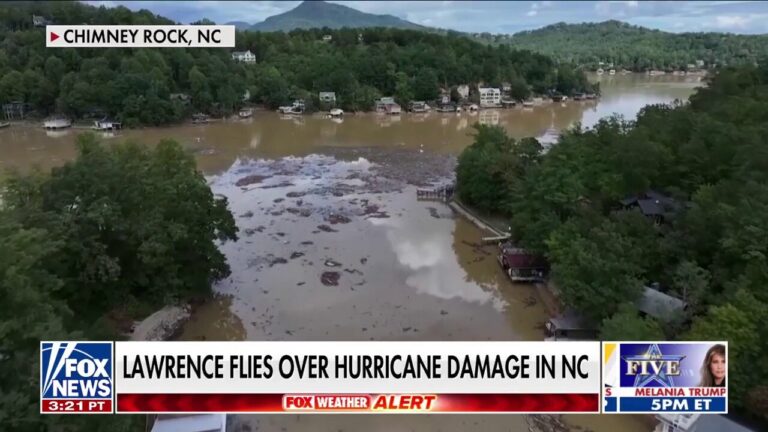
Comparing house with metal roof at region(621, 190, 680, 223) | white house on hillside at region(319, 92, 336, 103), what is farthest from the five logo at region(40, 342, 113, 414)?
white house on hillside at region(319, 92, 336, 103)

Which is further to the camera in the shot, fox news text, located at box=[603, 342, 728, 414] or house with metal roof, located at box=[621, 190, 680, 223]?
house with metal roof, located at box=[621, 190, 680, 223]

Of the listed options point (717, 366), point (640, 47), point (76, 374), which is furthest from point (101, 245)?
point (640, 47)

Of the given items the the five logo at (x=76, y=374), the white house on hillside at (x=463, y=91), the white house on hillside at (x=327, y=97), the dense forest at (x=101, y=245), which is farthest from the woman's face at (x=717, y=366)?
the white house on hillside at (x=463, y=91)

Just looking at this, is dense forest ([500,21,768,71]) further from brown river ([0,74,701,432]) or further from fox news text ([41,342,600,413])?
fox news text ([41,342,600,413])

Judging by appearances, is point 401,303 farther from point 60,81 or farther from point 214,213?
point 60,81

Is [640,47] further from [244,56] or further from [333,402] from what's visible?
[333,402]

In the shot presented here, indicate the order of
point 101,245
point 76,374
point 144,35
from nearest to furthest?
point 76,374
point 144,35
point 101,245
